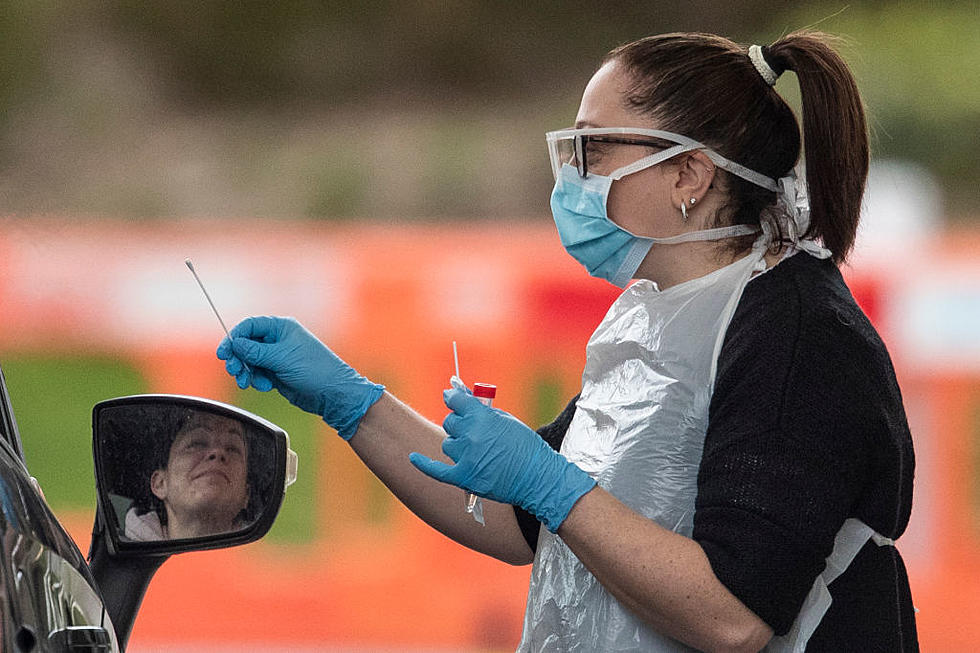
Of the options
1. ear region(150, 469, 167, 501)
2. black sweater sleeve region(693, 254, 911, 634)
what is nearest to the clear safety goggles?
black sweater sleeve region(693, 254, 911, 634)

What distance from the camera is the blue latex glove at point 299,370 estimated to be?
2.09 m

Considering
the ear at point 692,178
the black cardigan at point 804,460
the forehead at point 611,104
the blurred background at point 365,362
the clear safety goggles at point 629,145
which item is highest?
the forehead at point 611,104

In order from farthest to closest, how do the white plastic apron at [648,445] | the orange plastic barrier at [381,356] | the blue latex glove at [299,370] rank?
1. the orange plastic barrier at [381,356]
2. the blue latex glove at [299,370]
3. the white plastic apron at [648,445]

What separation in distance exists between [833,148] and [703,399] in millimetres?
424

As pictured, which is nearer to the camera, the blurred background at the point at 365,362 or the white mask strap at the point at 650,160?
the white mask strap at the point at 650,160

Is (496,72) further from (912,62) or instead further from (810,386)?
(810,386)

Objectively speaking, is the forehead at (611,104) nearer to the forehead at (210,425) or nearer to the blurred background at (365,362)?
the blurred background at (365,362)

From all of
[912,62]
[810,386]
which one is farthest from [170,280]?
[912,62]

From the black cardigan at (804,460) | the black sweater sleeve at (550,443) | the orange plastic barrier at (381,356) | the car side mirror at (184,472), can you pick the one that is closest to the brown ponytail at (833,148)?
the black cardigan at (804,460)

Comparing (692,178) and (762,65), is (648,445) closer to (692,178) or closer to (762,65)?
(692,178)

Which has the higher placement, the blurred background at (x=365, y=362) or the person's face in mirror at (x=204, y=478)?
the person's face in mirror at (x=204, y=478)

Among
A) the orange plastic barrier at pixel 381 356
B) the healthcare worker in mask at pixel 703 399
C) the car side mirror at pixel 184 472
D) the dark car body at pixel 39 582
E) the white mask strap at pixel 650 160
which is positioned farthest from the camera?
the orange plastic barrier at pixel 381 356

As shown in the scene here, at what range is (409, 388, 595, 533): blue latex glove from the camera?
5.41 ft

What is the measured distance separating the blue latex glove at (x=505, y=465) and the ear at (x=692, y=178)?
1.49 ft
